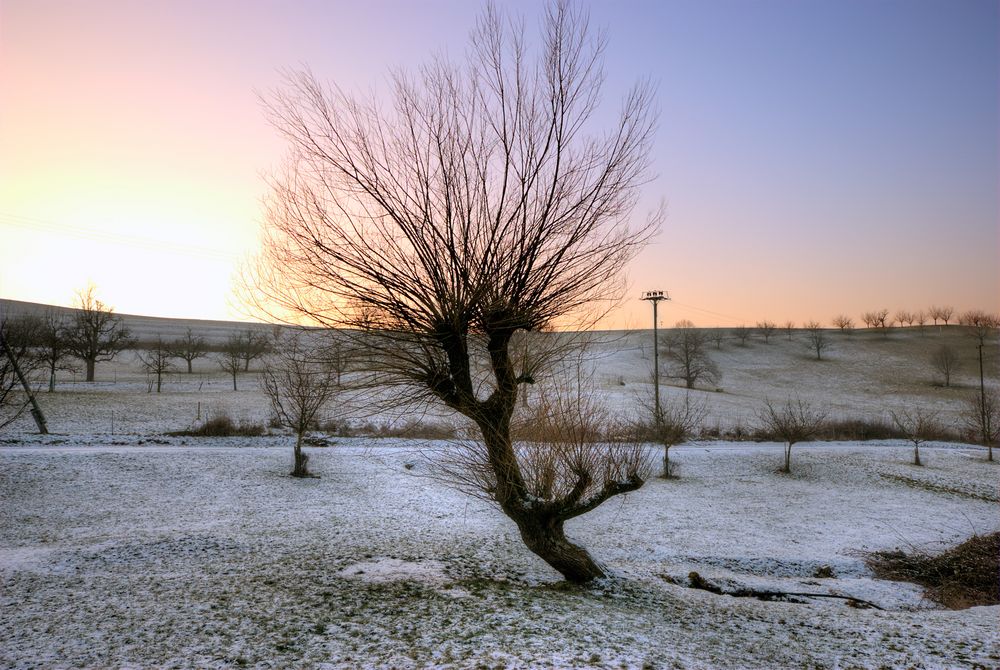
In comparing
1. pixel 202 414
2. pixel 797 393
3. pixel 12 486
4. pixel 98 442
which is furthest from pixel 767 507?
pixel 797 393

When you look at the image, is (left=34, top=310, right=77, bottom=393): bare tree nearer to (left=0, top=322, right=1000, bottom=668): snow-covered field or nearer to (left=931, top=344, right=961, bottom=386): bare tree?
(left=0, top=322, right=1000, bottom=668): snow-covered field

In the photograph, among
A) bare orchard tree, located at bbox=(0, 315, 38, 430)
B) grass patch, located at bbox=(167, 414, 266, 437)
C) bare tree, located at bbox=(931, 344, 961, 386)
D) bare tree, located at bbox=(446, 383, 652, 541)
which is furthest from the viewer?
bare tree, located at bbox=(931, 344, 961, 386)

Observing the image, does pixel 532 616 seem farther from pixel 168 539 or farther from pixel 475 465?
pixel 168 539

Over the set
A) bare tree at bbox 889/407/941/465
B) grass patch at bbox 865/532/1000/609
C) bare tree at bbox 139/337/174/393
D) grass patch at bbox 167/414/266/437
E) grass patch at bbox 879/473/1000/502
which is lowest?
grass patch at bbox 879/473/1000/502

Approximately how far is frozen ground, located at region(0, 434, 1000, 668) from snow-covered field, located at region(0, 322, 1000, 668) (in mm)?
57

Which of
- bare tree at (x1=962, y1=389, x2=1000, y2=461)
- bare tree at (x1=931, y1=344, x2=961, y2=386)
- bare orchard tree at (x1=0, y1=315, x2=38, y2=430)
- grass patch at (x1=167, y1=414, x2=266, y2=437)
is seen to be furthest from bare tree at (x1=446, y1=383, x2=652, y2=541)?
bare tree at (x1=931, y1=344, x2=961, y2=386)

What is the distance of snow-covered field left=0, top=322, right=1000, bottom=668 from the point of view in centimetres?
662

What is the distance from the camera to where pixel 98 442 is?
80.0ft

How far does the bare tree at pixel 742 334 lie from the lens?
86438 mm

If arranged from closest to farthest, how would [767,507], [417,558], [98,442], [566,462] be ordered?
[566,462]
[417,558]
[767,507]
[98,442]

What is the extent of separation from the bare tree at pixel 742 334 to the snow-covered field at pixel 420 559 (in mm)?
57783

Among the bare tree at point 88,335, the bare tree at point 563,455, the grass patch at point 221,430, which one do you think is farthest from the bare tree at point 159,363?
the bare tree at point 563,455

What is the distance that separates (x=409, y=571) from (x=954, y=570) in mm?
12314

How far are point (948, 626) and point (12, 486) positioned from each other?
21885 mm
